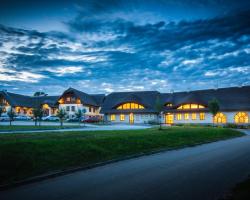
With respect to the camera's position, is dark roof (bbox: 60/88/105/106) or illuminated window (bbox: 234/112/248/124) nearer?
illuminated window (bbox: 234/112/248/124)

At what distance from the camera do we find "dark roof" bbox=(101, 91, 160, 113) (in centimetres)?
6203

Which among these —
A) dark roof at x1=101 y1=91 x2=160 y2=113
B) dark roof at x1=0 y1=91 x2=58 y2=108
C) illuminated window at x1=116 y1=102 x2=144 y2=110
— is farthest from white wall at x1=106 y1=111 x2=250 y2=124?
dark roof at x1=0 y1=91 x2=58 y2=108

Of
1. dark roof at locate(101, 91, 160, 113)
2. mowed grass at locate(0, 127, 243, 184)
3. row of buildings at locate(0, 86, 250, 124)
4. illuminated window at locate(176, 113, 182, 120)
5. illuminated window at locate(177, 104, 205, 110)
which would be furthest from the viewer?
dark roof at locate(101, 91, 160, 113)

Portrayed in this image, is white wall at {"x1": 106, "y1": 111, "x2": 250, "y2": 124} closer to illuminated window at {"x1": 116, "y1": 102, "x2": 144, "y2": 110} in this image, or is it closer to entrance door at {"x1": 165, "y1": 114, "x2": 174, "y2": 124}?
entrance door at {"x1": 165, "y1": 114, "x2": 174, "y2": 124}

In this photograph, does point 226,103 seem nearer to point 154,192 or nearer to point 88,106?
point 88,106

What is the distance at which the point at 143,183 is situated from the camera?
323 inches

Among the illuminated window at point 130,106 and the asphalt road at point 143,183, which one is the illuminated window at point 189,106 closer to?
the illuminated window at point 130,106

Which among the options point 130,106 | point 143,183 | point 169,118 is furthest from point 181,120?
point 143,183

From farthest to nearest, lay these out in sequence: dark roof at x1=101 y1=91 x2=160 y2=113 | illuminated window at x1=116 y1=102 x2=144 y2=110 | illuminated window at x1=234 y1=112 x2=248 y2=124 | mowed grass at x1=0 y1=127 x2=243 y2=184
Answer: illuminated window at x1=116 y1=102 x2=144 y2=110
dark roof at x1=101 y1=91 x2=160 y2=113
illuminated window at x1=234 y1=112 x2=248 y2=124
mowed grass at x1=0 y1=127 x2=243 y2=184

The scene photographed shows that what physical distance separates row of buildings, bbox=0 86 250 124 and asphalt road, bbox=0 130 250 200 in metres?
38.9

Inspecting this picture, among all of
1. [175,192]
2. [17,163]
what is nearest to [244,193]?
[175,192]

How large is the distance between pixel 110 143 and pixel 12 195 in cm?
922

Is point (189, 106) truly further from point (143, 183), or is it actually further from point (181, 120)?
point (143, 183)

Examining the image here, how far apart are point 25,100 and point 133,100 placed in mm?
40770
